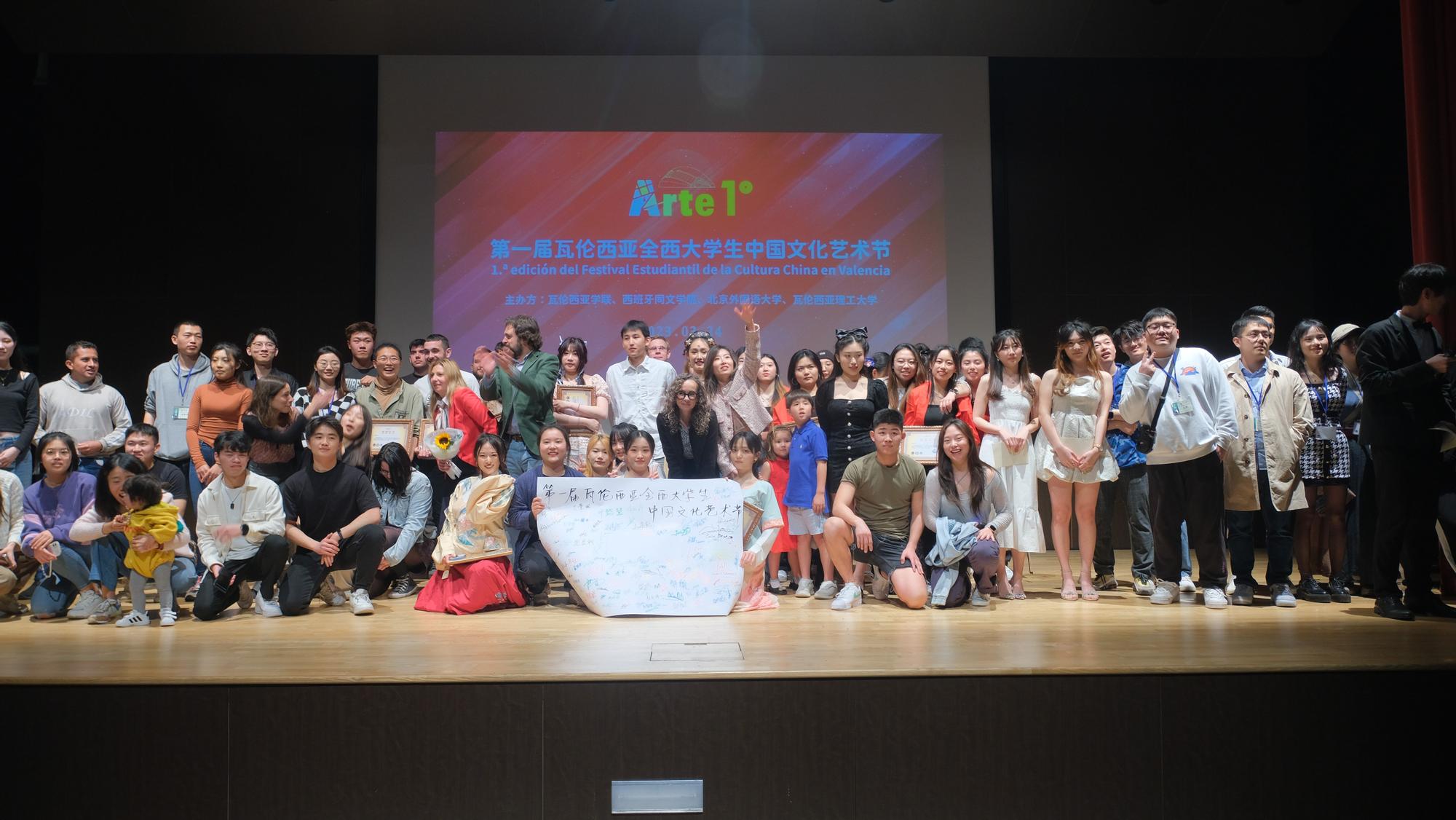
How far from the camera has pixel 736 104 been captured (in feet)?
25.1

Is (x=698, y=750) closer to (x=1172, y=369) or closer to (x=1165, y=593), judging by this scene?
(x=1165, y=593)

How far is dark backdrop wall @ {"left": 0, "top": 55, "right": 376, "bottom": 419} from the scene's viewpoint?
7.48 metres

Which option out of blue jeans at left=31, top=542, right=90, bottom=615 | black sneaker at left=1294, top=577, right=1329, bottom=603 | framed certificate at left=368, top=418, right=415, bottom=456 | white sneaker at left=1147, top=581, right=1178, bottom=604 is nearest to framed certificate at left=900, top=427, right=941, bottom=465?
white sneaker at left=1147, top=581, right=1178, bottom=604

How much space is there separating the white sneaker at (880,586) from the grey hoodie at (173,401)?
154 inches

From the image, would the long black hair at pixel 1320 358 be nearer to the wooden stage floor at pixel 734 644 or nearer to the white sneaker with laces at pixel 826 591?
the wooden stage floor at pixel 734 644

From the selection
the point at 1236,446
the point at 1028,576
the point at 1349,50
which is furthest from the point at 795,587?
the point at 1349,50

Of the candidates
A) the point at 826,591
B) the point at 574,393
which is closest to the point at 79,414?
the point at 574,393

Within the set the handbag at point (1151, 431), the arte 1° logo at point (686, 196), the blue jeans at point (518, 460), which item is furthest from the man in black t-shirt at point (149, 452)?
the handbag at point (1151, 431)

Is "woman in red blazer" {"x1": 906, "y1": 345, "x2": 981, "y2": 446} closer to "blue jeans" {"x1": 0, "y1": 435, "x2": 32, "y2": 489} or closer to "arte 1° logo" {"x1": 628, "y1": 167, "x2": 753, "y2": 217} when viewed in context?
"arte 1° logo" {"x1": 628, "y1": 167, "x2": 753, "y2": 217}

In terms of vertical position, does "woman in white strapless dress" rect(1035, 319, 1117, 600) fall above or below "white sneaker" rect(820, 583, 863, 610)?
above

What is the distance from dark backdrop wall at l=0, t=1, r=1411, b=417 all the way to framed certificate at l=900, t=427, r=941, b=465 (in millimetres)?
2787

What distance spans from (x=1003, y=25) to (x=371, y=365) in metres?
5.43

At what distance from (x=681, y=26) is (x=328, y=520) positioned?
189 inches

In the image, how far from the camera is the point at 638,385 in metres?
5.38
